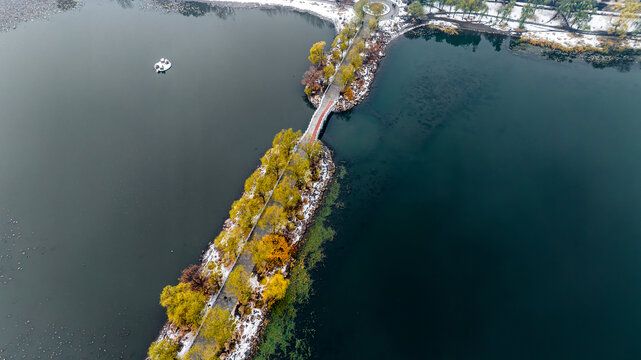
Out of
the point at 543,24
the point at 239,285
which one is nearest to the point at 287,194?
the point at 239,285

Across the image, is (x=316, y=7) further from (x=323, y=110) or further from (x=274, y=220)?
(x=274, y=220)

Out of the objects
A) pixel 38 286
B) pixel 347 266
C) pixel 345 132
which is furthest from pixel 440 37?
pixel 38 286

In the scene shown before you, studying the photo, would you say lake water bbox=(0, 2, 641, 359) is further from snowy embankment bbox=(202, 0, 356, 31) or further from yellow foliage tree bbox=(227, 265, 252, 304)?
snowy embankment bbox=(202, 0, 356, 31)

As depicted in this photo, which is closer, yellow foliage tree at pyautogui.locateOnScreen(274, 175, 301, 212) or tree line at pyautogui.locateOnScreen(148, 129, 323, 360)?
tree line at pyautogui.locateOnScreen(148, 129, 323, 360)

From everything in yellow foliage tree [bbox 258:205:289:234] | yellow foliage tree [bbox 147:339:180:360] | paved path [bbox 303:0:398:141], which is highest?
paved path [bbox 303:0:398:141]

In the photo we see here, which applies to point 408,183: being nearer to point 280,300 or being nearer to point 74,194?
point 280,300

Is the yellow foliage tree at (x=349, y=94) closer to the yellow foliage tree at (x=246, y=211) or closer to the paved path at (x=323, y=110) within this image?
the paved path at (x=323, y=110)

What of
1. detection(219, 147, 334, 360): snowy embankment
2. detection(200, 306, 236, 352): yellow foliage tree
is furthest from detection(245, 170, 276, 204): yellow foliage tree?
detection(200, 306, 236, 352): yellow foliage tree
